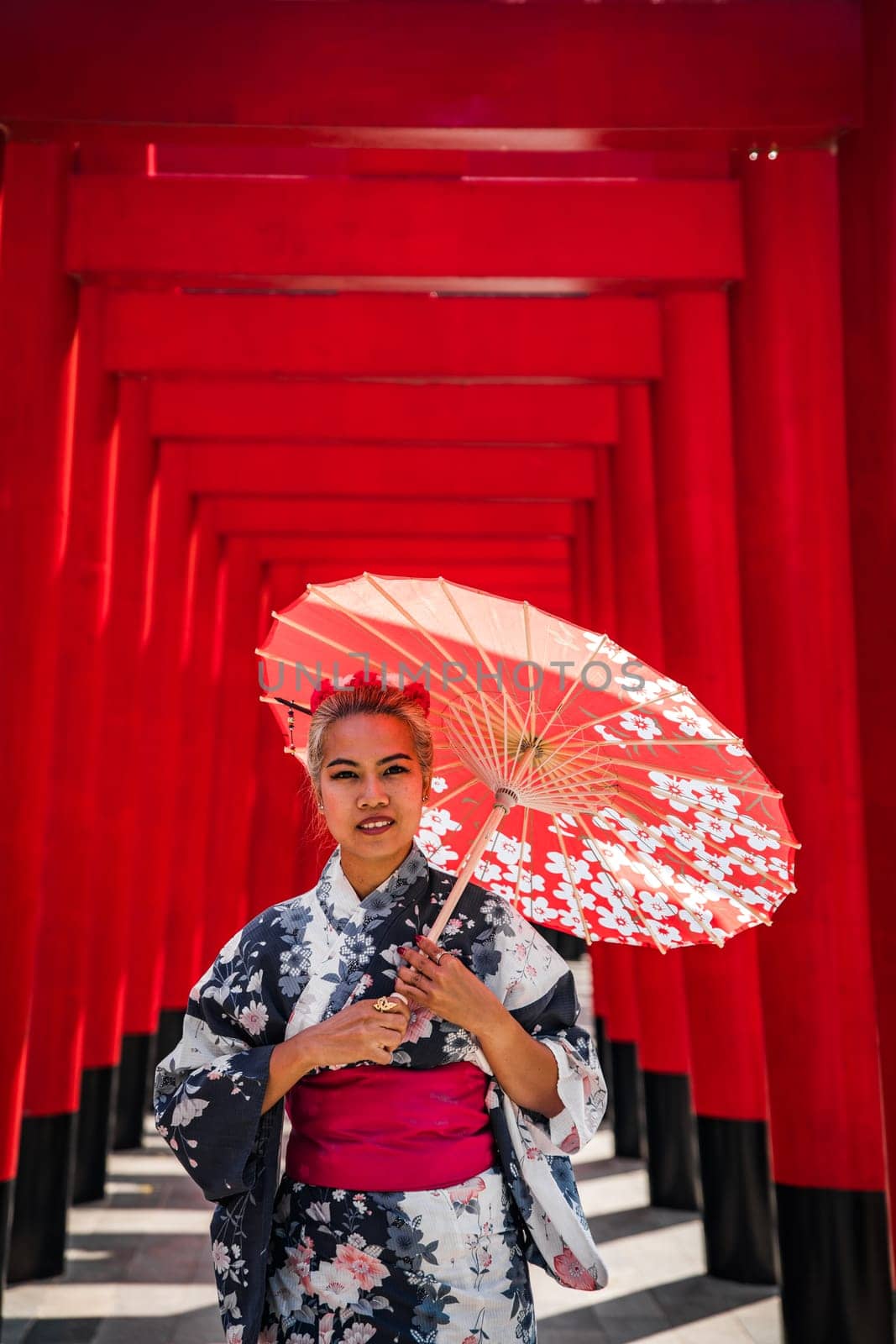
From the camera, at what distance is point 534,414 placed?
8789mm

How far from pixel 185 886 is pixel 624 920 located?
960 cm

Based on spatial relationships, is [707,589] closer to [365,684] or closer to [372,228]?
[372,228]

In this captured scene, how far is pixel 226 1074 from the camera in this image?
2143mm

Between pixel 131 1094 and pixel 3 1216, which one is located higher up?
pixel 3 1216

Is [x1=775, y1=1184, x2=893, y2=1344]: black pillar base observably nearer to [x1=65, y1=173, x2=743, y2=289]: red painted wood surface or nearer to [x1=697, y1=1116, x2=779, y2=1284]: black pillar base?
[x1=697, y1=1116, x2=779, y2=1284]: black pillar base

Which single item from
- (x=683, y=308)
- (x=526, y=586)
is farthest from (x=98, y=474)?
(x=526, y=586)

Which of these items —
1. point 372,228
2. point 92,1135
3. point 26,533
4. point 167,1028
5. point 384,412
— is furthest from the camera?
point 167,1028

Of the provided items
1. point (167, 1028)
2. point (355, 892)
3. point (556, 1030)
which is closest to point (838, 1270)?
point (556, 1030)

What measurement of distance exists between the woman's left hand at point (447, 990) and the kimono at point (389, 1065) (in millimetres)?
88

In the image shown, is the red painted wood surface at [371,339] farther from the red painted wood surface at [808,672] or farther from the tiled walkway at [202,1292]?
the tiled walkway at [202,1292]

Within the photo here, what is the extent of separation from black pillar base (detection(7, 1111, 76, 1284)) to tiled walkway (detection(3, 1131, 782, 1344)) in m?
0.10

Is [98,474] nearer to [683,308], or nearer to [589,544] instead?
[683,308]

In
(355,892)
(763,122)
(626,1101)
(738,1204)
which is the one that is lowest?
(626,1101)

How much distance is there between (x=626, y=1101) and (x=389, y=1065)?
7787mm
